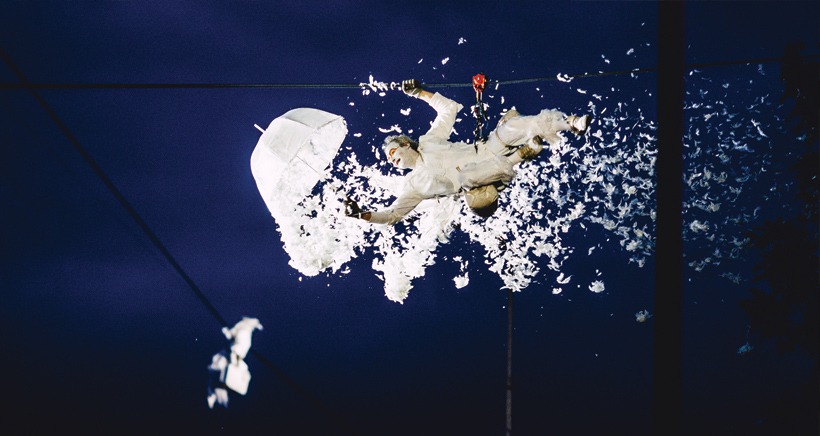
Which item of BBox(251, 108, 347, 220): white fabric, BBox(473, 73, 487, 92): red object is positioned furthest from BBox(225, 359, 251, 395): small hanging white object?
BBox(473, 73, 487, 92): red object

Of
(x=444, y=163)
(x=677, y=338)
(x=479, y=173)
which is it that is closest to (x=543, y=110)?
(x=479, y=173)

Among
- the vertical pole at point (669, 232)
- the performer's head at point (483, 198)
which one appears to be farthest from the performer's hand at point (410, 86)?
the vertical pole at point (669, 232)

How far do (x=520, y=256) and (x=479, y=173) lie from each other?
3.28 m

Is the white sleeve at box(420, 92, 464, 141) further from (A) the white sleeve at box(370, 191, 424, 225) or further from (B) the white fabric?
(B) the white fabric

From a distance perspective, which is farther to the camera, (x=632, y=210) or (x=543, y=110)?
(x=632, y=210)

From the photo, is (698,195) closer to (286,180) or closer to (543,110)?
(543,110)

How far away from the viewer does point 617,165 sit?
6.22 metres

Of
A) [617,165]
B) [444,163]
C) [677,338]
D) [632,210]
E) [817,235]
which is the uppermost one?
[617,165]

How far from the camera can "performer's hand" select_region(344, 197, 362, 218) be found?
13.3ft

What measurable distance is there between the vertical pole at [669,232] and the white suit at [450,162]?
2.09 m

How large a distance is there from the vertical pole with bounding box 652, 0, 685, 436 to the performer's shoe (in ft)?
5.18

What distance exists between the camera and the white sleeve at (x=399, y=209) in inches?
173

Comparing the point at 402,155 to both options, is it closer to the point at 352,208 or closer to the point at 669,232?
the point at 352,208

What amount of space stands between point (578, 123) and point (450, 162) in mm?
1416
